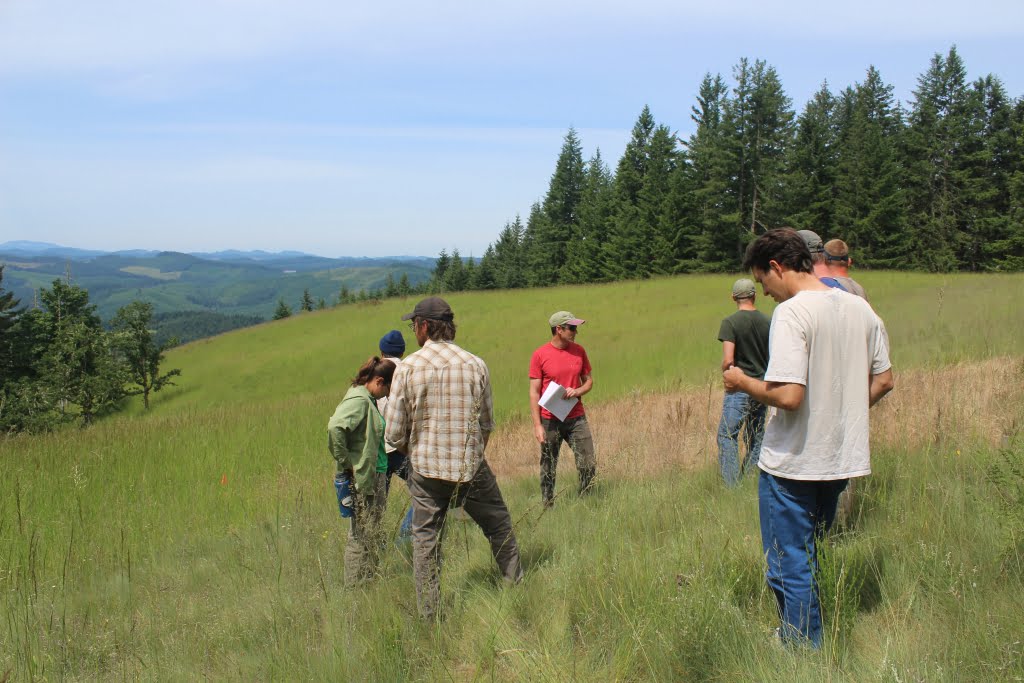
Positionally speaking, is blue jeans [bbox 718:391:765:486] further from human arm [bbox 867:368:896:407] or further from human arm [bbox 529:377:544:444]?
human arm [bbox 867:368:896:407]

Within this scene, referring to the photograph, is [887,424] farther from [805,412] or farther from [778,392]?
[778,392]

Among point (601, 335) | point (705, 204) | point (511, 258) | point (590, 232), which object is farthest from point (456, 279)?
point (601, 335)

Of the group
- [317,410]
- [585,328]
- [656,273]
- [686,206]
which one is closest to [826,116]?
[686,206]

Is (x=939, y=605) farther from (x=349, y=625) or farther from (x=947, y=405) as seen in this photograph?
(x=947, y=405)

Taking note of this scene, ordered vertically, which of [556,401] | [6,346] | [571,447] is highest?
[556,401]

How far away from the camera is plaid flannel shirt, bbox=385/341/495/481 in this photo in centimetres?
378

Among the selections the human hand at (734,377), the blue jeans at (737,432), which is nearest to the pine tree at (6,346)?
the blue jeans at (737,432)

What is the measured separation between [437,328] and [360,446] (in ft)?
3.73

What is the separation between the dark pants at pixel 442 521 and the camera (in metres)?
3.69

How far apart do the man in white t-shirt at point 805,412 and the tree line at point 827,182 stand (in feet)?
140

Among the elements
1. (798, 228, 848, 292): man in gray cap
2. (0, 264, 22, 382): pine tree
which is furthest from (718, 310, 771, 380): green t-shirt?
(0, 264, 22, 382): pine tree

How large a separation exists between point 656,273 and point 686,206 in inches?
232

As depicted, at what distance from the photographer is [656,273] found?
186 feet

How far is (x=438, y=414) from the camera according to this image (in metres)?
3.83
